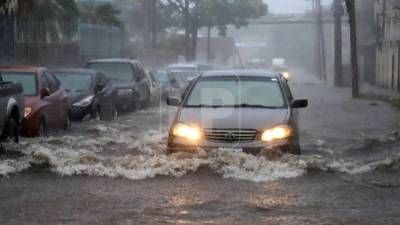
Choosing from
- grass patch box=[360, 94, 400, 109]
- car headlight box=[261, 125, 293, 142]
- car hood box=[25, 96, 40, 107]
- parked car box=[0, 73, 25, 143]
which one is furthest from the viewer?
grass patch box=[360, 94, 400, 109]

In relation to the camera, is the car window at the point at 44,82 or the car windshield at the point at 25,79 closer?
the car windshield at the point at 25,79

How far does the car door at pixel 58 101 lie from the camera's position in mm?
16109

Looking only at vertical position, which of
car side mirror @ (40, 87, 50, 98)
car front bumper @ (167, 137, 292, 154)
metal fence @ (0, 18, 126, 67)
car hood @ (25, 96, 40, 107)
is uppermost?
metal fence @ (0, 18, 126, 67)

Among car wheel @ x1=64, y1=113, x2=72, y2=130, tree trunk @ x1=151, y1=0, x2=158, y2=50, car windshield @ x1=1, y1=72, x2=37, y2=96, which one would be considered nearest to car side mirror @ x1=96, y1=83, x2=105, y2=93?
car wheel @ x1=64, y1=113, x2=72, y2=130

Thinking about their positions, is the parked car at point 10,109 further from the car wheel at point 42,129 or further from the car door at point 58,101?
the car door at point 58,101

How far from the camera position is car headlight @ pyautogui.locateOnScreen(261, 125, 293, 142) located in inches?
425

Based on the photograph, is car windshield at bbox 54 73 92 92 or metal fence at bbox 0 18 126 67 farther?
metal fence at bbox 0 18 126 67

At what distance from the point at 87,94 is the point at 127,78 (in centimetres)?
454

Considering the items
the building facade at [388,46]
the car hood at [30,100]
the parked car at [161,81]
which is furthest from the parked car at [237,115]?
the building facade at [388,46]

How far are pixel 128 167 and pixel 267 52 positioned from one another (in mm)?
113585

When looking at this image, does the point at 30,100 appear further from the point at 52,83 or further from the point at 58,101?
the point at 52,83

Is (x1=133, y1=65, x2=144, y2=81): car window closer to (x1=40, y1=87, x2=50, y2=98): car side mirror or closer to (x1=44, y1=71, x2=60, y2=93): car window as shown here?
(x1=44, y1=71, x2=60, y2=93): car window

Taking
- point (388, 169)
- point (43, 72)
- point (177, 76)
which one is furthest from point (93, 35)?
point (388, 169)

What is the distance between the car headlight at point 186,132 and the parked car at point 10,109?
3.06m
